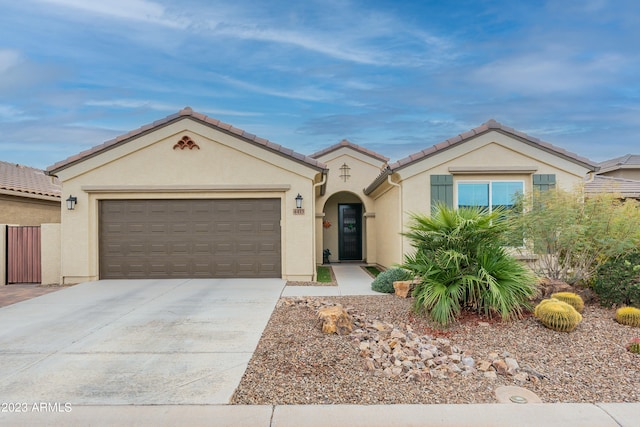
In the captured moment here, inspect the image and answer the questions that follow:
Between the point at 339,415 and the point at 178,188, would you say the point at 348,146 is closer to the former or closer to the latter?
the point at 178,188

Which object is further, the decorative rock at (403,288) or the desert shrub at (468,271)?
the decorative rock at (403,288)

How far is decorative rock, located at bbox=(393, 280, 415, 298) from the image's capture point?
8359 mm

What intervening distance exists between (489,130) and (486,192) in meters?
1.70

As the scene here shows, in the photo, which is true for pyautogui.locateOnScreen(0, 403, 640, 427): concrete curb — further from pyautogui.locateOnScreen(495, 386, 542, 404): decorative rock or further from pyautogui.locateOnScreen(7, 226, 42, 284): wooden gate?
pyautogui.locateOnScreen(7, 226, 42, 284): wooden gate

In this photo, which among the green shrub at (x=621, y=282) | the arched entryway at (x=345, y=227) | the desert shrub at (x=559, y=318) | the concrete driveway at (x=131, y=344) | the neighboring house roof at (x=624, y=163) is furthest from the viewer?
the neighboring house roof at (x=624, y=163)

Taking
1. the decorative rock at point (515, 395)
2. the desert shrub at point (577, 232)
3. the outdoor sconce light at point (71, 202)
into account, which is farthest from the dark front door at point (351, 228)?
the decorative rock at point (515, 395)

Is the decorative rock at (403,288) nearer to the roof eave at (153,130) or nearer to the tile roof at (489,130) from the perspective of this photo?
the tile roof at (489,130)

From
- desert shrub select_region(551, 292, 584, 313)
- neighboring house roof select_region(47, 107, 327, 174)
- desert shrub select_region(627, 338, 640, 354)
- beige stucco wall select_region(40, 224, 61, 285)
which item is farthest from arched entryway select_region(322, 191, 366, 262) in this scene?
desert shrub select_region(627, 338, 640, 354)

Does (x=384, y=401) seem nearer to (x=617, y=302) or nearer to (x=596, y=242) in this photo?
(x=617, y=302)

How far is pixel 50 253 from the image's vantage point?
11070 millimetres

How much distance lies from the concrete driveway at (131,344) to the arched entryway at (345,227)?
8.11 metres

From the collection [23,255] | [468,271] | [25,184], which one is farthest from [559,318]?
[25,184]

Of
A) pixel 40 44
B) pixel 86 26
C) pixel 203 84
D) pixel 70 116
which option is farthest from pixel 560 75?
pixel 70 116

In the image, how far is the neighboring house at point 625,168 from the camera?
65.6 ft
